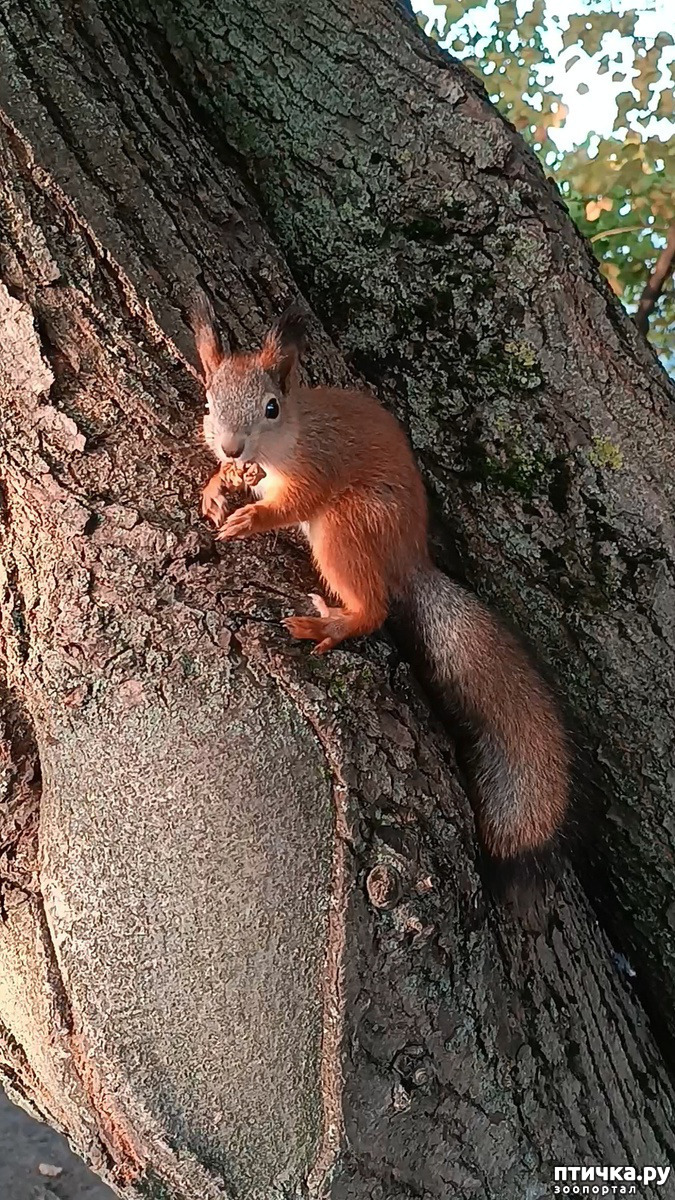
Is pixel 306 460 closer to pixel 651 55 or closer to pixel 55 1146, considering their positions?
pixel 651 55

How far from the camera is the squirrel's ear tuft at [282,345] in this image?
1.02 meters

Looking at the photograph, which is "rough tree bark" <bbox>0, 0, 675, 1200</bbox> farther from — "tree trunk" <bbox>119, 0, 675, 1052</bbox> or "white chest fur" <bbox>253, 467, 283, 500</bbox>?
"tree trunk" <bbox>119, 0, 675, 1052</bbox>

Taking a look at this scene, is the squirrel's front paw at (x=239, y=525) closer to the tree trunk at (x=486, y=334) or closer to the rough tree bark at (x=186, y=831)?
the rough tree bark at (x=186, y=831)

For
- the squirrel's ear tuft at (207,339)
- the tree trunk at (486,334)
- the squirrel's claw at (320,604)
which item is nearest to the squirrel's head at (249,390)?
the squirrel's ear tuft at (207,339)

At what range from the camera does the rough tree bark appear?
2.92ft

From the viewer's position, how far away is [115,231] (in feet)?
3.50

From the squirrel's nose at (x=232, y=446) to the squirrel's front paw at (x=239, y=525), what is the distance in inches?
2.1

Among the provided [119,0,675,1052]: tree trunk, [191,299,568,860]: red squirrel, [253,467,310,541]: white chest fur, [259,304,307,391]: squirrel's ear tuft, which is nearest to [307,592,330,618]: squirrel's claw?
[191,299,568,860]: red squirrel

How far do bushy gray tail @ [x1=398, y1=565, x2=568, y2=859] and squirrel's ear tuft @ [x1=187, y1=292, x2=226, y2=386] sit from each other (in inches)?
12.1

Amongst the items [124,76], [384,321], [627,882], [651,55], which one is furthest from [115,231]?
[651,55]

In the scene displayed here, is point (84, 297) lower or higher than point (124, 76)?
lower

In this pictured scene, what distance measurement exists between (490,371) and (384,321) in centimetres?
15

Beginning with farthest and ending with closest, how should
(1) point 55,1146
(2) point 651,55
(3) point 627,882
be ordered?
(1) point 55,1146
(2) point 651,55
(3) point 627,882

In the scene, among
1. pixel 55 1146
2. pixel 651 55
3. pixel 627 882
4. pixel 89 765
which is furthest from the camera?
pixel 55 1146
